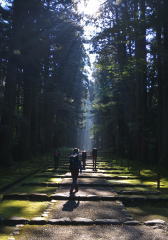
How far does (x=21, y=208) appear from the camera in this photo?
1035 centimetres

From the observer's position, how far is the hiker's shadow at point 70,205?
10.1m

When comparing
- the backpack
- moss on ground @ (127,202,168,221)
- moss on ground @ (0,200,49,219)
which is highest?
the backpack

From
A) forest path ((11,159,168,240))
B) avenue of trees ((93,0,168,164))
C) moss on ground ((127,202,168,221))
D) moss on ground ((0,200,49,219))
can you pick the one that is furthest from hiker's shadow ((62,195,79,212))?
avenue of trees ((93,0,168,164))

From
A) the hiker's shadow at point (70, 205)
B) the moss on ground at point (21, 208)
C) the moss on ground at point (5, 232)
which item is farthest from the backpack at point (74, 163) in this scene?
the moss on ground at point (5, 232)

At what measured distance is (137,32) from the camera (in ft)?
70.3

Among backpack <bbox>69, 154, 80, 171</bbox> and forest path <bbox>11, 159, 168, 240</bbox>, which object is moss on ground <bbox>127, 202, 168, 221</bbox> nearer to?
forest path <bbox>11, 159, 168, 240</bbox>

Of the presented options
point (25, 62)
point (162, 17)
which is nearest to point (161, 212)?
point (162, 17)

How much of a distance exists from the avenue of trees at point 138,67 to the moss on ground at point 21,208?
13296 millimetres

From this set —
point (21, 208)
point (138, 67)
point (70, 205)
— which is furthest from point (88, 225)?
point (138, 67)

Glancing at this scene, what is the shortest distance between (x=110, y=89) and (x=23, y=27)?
795 inches

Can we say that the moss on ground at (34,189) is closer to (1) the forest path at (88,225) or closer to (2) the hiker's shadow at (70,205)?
(2) the hiker's shadow at (70,205)

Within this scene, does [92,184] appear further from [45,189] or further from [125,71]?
[125,71]

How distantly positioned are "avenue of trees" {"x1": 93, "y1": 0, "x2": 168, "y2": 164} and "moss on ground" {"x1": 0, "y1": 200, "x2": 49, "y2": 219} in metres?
13.3

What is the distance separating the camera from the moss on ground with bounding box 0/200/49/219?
30.8 ft
